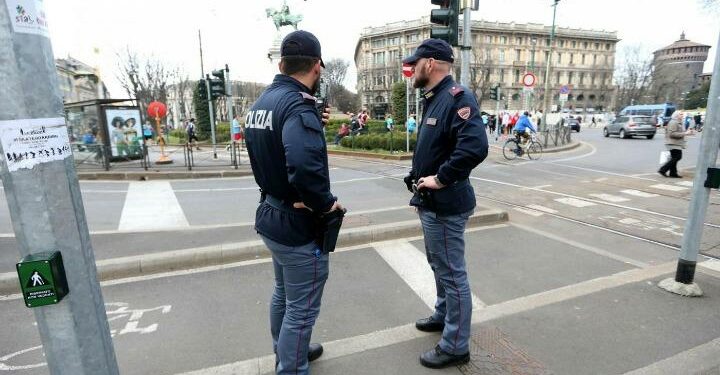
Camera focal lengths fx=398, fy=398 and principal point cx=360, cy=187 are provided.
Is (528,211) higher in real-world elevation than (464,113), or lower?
lower

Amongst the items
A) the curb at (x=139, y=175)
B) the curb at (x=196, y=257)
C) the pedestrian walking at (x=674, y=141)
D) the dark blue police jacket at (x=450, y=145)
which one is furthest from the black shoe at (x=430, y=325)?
the curb at (x=139, y=175)

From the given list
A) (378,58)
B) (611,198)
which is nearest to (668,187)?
(611,198)

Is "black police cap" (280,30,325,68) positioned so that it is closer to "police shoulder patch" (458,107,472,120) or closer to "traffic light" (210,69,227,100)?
"police shoulder patch" (458,107,472,120)

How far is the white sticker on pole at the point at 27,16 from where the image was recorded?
4.33 ft

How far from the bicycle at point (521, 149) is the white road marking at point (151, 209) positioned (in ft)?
38.2

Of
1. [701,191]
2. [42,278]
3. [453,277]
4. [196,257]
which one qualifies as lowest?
Result: [196,257]

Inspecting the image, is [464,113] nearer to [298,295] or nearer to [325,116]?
[325,116]

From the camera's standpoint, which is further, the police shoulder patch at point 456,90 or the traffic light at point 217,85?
the traffic light at point 217,85

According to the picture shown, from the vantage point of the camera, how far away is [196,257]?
456 cm

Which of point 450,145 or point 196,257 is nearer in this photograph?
point 450,145

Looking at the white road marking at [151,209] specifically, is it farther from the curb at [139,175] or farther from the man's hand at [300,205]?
the man's hand at [300,205]

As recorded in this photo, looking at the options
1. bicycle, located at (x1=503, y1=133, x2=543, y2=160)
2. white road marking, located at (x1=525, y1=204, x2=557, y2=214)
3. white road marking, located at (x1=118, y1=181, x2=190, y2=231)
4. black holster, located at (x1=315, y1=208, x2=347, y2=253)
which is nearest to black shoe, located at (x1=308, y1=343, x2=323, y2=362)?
black holster, located at (x1=315, y1=208, x2=347, y2=253)

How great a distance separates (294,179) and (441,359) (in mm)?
1643

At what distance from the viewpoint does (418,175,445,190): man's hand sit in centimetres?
259
